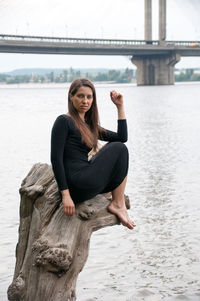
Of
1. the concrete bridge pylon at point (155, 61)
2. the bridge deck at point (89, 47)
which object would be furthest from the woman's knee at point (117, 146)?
the concrete bridge pylon at point (155, 61)

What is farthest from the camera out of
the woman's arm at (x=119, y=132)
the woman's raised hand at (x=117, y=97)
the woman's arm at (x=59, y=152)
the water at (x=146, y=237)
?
the water at (x=146, y=237)

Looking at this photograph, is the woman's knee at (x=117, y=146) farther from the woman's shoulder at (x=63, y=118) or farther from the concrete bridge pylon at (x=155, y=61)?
the concrete bridge pylon at (x=155, y=61)

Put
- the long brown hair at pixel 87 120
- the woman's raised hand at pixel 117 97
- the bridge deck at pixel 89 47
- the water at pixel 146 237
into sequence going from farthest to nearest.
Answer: the bridge deck at pixel 89 47
the water at pixel 146 237
the woman's raised hand at pixel 117 97
the long brown hair at pixel 87 120

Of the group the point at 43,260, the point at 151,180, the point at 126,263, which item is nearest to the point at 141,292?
the point at 126,263

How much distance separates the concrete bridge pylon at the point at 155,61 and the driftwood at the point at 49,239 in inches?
3922

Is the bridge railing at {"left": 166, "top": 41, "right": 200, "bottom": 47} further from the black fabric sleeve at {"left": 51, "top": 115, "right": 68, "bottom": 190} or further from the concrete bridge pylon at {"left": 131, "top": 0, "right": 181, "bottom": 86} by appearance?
the black fabric sleeve at {"left": 51, "top": 115, "right": 68, "bottom": 190}

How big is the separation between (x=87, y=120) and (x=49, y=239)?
964 millimetres

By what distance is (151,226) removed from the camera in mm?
7824

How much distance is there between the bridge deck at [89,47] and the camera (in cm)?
7925

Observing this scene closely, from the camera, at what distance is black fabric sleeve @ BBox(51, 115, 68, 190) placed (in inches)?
163

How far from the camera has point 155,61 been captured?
106625 mm

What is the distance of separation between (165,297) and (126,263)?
1.02 m

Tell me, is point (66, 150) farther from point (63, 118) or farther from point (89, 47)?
point (89, 47)

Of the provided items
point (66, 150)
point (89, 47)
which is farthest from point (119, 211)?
point (89, 47)
